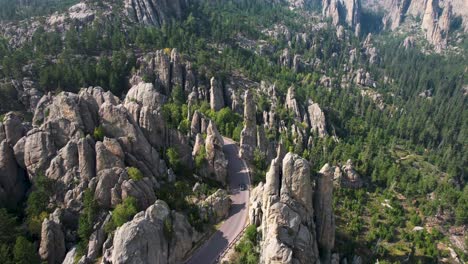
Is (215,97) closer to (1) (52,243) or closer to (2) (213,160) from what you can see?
(2) (213,160)

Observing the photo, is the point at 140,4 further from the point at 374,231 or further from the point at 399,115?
the point at 374,231

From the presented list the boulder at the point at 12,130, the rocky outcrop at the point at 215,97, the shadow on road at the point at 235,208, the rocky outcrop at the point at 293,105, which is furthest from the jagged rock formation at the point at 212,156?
the rocky outcrop at the point at 293,105

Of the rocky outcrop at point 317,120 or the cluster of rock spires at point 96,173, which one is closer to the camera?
the cluster of rock spires at point 96,173

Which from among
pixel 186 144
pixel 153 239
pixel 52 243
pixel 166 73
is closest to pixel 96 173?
pixel 52 243

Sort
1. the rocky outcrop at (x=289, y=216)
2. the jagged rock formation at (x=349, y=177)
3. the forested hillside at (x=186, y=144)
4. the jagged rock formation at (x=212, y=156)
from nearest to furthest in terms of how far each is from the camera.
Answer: the rocky outcrop at (x=289, y=216), the forested hillside at (x=186, y=144), the jagged rock formation at (x=212, y=156), the jagged rock formation at (x=349, y=177)

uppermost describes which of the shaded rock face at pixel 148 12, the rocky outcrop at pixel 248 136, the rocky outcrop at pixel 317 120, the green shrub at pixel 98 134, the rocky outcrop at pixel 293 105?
the shaded rock face at pixel 148 12

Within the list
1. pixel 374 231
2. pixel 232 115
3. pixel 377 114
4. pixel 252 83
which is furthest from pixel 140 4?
pixel 374 231

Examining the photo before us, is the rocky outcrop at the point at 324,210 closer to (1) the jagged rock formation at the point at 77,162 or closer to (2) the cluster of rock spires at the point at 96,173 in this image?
(2) the cluster of rock spires at the point at 96,173

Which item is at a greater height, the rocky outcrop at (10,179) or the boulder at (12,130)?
the boulder at (12,130)

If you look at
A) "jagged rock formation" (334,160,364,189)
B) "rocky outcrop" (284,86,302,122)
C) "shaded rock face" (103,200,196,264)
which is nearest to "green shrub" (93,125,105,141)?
"shaded rock face" (103,200,196,264)
